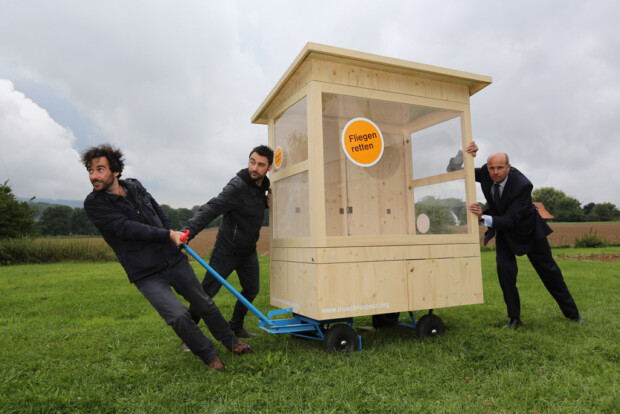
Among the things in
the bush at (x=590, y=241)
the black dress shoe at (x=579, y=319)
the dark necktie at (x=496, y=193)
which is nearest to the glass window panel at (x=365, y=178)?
the dark necktie at (x=496, y=193)

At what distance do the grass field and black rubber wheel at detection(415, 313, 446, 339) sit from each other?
11cm

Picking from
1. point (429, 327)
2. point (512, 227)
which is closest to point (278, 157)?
point (429, 327)

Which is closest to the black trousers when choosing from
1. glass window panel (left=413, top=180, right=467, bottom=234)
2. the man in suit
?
the man in suit

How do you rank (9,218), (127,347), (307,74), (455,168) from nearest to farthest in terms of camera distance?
(307,74) → (127,347) → (455,168) → (9,218)

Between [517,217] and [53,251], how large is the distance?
55.7 ft

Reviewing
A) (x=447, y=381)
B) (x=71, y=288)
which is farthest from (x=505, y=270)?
(x=71, y=288)

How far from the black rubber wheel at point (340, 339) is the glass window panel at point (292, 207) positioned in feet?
2.84

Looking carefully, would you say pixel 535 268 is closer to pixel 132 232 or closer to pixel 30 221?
pixel 132 232

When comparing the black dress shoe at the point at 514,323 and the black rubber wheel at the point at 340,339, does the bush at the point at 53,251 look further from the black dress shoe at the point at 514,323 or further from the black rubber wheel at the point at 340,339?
the black dress shoe at the point at 514,323

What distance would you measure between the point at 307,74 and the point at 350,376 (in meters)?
2.55

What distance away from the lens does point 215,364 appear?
3334mm

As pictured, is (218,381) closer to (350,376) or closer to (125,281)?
(350,376)

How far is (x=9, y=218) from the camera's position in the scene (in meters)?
21.8

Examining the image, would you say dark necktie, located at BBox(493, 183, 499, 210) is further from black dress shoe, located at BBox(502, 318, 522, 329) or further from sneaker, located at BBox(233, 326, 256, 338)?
sneaker, located at BBox(233, 326, 256, 338)
